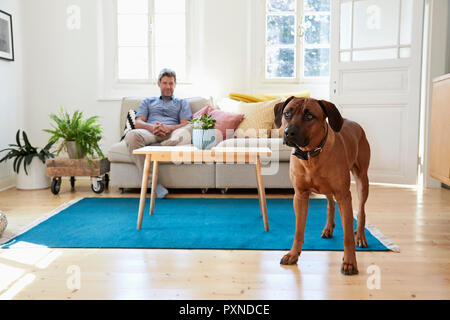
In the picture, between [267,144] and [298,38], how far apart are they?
172 centimetres

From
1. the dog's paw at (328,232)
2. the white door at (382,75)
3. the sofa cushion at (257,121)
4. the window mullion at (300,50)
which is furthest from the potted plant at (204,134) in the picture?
the window mullion at (300,50)

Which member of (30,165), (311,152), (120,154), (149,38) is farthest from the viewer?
(149,38)

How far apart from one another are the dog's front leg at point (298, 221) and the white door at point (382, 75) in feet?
8.51

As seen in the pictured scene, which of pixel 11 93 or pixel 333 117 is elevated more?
pixel 11 93

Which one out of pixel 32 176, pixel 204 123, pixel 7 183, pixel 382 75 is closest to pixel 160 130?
pixel 204 123

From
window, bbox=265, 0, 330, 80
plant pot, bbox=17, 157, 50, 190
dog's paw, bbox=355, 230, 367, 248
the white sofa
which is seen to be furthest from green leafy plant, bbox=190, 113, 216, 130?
window, bbox=265, 0, 330, 80

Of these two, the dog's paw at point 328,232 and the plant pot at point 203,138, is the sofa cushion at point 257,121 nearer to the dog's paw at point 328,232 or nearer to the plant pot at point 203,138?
the plant pot at point 203,138

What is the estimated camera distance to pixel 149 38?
460cm

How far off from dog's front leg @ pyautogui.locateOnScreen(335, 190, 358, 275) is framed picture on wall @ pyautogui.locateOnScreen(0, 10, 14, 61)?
3.61 metres

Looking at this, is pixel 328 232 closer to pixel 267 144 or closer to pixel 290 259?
pixel 290 259

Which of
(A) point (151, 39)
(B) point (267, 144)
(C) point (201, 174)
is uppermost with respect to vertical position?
(A) point (151, 39)

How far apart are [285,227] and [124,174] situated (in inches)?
68.0

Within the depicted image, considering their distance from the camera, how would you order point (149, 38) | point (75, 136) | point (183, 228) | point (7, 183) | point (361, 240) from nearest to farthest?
point (361, 240), point (183, 228), point (75, 136), point (7, 183), point (149, 38)

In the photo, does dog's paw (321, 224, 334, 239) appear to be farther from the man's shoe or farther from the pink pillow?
the pink pillow
